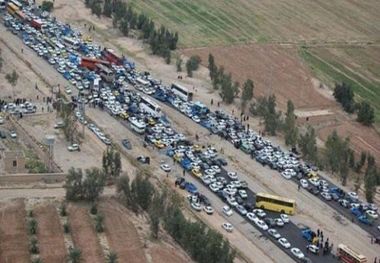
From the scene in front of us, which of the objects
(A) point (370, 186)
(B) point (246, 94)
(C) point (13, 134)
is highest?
(A) point (370, 186)

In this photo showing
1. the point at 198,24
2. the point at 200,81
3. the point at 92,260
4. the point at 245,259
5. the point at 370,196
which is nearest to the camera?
the point at 92,260

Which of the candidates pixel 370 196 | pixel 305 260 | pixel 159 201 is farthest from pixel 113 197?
pixel 370 196

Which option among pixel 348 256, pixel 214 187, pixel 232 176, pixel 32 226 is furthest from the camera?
pixel 232 176

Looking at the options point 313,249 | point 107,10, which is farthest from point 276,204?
point 107,10

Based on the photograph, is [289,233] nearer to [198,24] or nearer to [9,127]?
[9,127]

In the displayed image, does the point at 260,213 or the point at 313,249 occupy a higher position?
the point at 313,249

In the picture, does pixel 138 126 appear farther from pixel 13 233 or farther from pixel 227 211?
pixel 13 233

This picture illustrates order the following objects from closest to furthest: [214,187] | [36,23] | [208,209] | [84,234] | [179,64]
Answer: [84,234] < [208,209] < [214,187] < [179,64] < [36,23]

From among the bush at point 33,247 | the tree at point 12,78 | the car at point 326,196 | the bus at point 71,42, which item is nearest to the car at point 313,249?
the car at point 326,196
